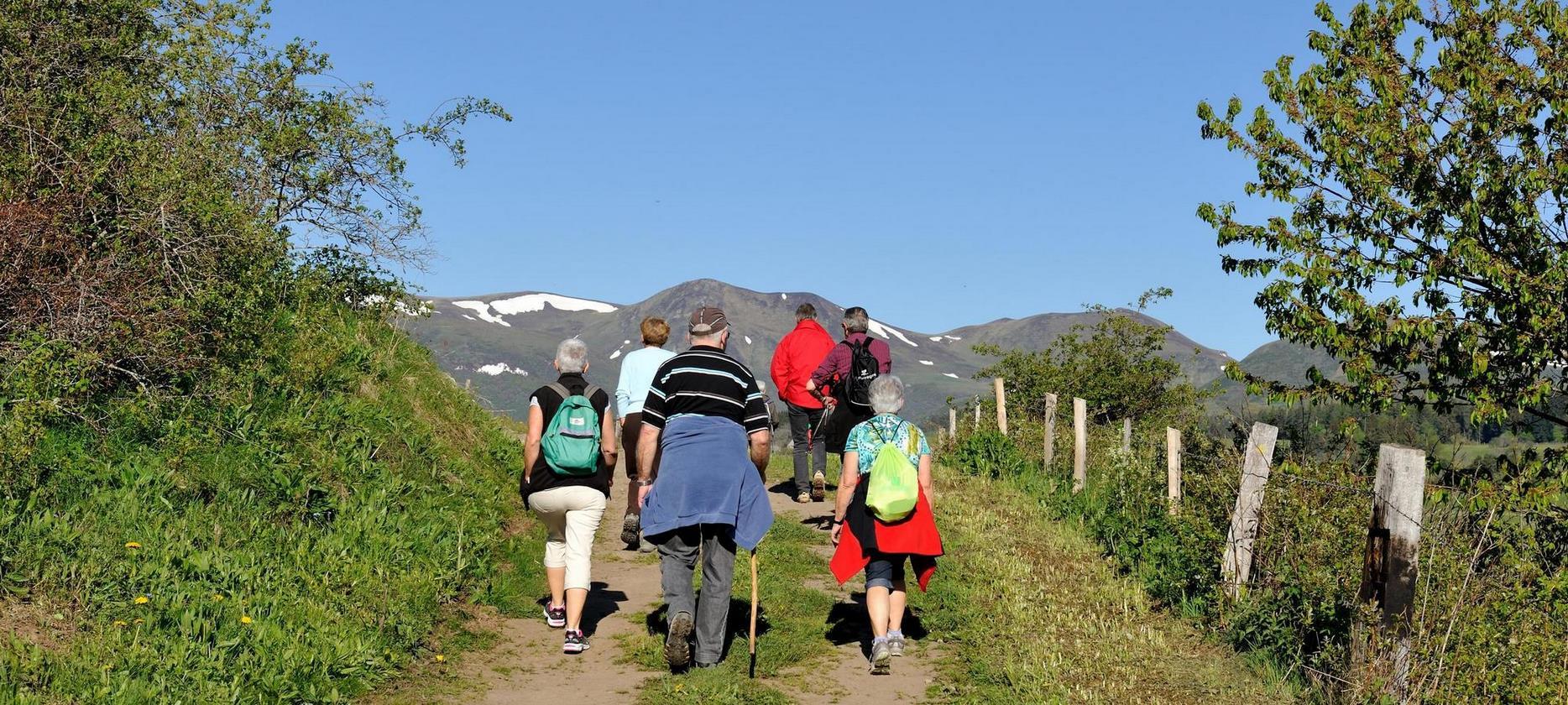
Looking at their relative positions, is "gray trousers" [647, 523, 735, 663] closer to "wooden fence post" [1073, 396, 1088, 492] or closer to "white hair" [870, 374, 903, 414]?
"white hair" [870, 374, 903, 414]

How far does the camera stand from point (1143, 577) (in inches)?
367

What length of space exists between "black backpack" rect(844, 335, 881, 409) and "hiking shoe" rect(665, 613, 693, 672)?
201 inches

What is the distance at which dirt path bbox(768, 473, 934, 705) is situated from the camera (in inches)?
259

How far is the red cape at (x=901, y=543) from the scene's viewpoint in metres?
7.05

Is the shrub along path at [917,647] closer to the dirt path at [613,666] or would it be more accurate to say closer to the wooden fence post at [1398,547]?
the dirt path at [613,666]

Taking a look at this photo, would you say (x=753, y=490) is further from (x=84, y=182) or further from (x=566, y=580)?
(x=84, y=182)

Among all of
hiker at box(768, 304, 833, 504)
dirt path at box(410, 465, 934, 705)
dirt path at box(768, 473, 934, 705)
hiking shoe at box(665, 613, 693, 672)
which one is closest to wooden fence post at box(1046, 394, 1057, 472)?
hiker at box(768, 304, 833, 504)

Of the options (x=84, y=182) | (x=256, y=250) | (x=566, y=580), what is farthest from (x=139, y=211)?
(x=566, y=580)

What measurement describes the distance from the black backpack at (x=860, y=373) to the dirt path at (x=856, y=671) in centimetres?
263

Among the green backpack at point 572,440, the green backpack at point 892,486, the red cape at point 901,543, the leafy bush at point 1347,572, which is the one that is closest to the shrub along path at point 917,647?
the leafy bush at point 1347,572

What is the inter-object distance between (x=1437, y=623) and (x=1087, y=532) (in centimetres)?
568

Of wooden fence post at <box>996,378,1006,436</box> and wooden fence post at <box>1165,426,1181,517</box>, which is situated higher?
wooden fence post at <box>996,378,1006,436</box>

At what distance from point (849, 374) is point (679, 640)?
17.4 feet

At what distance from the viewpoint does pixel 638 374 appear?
9406 mm
